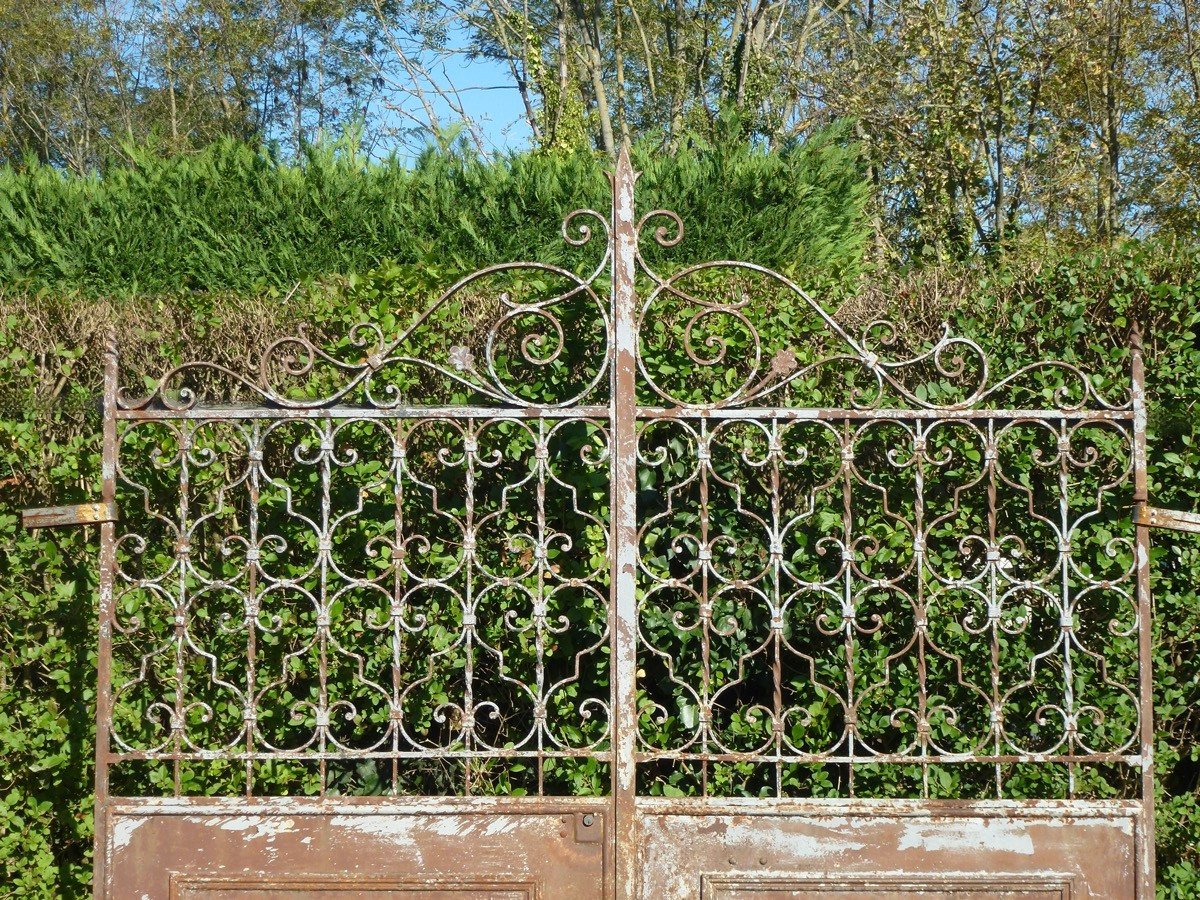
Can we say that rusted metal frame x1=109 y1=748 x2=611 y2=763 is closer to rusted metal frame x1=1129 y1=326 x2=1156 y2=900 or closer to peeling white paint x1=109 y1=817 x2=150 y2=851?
peeling white paint x1=109 y1=817 x2=150 y2=851

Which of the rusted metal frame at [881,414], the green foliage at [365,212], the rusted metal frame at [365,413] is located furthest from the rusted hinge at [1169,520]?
the green foliage at [365,212]

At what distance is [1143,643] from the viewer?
3.11 meters

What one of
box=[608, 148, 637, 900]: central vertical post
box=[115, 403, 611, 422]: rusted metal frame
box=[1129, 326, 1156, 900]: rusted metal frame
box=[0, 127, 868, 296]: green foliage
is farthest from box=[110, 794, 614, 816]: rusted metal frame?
box=[0, 127, 868, 296]: green foliage

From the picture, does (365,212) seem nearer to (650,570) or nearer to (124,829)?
(650,570)

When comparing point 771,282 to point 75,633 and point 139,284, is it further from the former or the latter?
point 139,284

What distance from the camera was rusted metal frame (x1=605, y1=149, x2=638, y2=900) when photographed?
3.08 m

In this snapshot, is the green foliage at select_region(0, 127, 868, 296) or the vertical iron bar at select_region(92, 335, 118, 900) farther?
the green foliage at select_region(0, 127, 868, 296)

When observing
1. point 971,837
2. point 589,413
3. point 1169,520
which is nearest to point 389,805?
point 589,413

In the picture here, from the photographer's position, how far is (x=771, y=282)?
4.25 metres

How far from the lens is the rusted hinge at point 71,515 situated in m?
3.07

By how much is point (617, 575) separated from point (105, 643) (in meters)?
1.46

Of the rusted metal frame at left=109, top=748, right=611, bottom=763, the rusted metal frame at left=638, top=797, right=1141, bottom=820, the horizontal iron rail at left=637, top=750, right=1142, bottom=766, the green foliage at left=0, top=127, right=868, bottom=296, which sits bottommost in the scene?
the rusted metal frame at left=638, top=797, right=1141, bottom=820

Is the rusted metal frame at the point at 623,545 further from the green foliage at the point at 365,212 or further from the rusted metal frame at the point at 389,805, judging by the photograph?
the green foliage at the point at 365,212

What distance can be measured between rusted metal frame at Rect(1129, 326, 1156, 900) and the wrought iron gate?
0.01 metres
